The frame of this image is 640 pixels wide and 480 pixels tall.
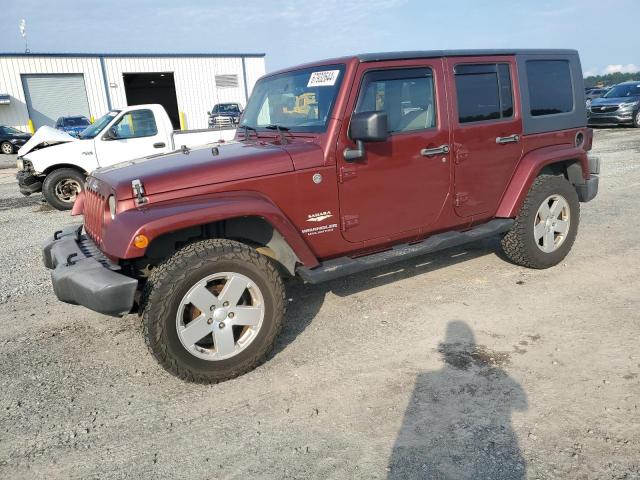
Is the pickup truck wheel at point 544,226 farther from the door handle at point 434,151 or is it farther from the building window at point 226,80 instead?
the building window at point 226,80

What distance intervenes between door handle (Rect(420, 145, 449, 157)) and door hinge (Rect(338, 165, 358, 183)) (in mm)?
668

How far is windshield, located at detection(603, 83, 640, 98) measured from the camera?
63.9 ft

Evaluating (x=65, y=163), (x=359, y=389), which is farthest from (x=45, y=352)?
(x=65, y=163)

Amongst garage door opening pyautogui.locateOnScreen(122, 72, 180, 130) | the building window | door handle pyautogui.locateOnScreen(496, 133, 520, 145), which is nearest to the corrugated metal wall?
garage door opening pyautogui.locateOnScreen(122, 72, 180, 130)

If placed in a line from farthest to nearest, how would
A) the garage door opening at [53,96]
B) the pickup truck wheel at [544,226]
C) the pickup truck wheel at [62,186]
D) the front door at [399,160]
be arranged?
1. the garage door opening at [53,96]
2. the pickup truck wheel at [62,186]
3. the pickup truck wheel at [544,226]
4. the front door at [399,160]

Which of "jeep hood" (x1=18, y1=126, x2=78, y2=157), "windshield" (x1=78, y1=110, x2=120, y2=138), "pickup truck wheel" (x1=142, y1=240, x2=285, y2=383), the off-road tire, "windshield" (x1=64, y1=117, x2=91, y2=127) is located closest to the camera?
"pickup truck wheel" (x1=142, y1=240, x2=285, y2=383)

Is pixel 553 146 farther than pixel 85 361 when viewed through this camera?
Yes

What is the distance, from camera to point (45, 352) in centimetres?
369

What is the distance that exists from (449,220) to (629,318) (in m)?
1.55

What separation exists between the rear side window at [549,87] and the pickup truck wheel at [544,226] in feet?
2.22

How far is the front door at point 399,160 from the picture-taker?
145 inches

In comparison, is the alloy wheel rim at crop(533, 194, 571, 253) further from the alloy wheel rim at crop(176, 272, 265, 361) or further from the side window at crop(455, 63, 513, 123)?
→ the alloy wheel rim at crop(176, 272, 265, 361)

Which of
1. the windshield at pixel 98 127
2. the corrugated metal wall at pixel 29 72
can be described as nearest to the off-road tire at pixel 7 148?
the corrugated metal wall at pixel 29 72

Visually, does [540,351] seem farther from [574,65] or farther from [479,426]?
[574,65]
